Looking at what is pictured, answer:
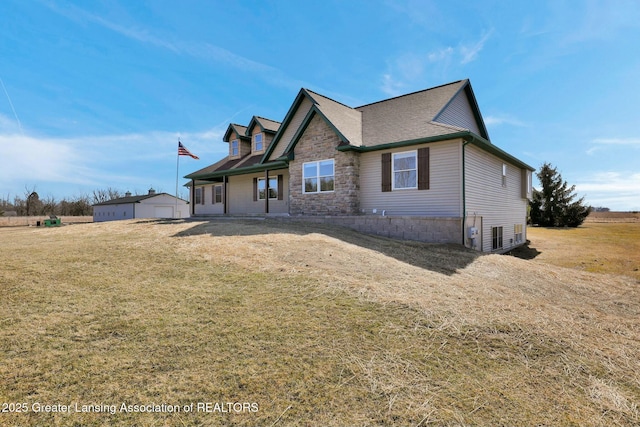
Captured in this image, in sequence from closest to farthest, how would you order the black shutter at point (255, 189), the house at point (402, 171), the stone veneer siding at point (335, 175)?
the house at point (402, 171) → the stone veneer siding at point (335, 175) → the black shutter at point (255, 189)

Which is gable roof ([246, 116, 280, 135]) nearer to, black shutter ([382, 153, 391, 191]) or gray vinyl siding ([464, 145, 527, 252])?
black shutter ([382, 153, 391, 191])

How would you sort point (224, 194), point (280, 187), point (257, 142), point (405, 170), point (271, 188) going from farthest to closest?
point (224, 194)
point (257, 142)
point (271, 188)
point (280, 187)
point (405, 170)

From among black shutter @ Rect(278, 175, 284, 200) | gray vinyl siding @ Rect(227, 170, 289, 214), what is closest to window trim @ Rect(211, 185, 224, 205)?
gray vinyl siding @ Rect(227, 170, 289, 214)

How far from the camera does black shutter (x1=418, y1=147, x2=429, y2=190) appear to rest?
1237cm

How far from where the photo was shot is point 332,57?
15078mm

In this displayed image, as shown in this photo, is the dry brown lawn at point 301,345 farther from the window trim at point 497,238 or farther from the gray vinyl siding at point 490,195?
the window trim at point 497,238

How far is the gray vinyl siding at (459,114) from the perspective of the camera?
48.5 ft

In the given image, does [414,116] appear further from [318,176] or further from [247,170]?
[247,170]

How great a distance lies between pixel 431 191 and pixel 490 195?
407cm

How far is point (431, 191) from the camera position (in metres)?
12.3

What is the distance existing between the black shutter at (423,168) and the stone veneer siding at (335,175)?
9.31 ft

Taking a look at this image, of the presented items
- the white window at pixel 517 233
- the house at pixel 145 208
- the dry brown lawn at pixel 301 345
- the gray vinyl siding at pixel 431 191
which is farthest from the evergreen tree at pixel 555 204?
the house at pixel 145 208

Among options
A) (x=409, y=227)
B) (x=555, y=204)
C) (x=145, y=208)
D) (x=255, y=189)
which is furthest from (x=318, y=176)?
(x=555, y=204)

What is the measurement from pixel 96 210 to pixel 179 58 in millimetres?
37422
